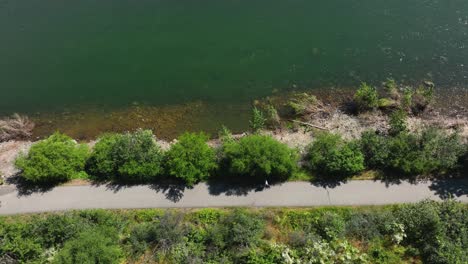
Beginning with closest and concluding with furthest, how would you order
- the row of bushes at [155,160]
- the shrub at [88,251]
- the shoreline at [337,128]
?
the shrub at [88,251] < the row of bushes at [155,160] < the shoreline at [337,128]

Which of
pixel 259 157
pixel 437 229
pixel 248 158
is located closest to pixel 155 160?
pixel 248 158

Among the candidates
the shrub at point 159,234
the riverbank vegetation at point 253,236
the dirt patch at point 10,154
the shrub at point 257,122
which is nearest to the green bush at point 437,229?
the riverbank vegetation at point 253,236

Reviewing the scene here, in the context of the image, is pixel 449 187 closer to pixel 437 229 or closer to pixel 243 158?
pixel 437 229

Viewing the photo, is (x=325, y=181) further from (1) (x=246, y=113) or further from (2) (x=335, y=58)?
(2) (x=335, y=58)

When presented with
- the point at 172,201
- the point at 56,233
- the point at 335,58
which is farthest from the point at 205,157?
the point at 335,58

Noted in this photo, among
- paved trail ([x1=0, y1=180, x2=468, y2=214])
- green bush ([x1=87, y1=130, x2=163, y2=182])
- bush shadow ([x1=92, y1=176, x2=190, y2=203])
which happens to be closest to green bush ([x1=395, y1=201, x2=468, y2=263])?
paved trail ([x1=0, y1=180, x2=468, y2=214])

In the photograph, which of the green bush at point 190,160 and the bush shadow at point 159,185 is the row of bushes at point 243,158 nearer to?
the green bush at point 190,160

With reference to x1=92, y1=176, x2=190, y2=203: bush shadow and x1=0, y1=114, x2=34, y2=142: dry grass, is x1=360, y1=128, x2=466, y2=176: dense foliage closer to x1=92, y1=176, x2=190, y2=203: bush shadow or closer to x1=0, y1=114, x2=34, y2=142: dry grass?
x1=92, y1=176, x2=190, y2=203: bush shadow
